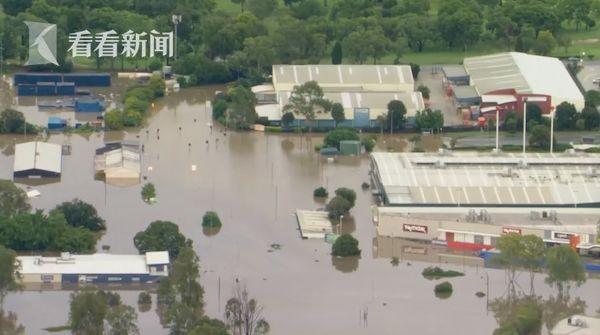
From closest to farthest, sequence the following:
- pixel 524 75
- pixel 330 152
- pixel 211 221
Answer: pixel 211 221, pixel 330 152, pixel 524 75

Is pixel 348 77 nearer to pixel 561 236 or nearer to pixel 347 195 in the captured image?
pixel 347 195

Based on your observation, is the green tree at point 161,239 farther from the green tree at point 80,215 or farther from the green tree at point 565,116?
the green tree at point 565,116

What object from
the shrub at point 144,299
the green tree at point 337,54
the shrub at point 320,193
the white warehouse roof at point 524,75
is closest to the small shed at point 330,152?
the shrub at point 320,193

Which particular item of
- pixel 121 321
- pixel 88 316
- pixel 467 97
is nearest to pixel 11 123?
pixel 467 97

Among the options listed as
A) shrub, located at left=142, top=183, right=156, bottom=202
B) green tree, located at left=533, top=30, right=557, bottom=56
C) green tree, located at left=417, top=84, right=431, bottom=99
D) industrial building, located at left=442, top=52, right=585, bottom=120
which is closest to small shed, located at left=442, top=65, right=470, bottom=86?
industrial building, located at left=442, top=52, right=585, bottom=120

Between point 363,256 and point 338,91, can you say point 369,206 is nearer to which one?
point 363,256

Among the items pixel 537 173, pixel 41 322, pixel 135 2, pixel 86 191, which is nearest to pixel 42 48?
pixel 135 2
